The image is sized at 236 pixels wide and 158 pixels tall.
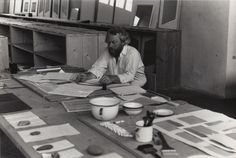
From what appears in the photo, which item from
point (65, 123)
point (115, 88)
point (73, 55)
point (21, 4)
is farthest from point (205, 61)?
point (21, 4)

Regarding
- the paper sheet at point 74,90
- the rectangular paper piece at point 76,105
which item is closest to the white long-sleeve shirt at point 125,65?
the paper sheet at point 74,90

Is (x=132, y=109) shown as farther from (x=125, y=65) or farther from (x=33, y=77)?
(x=125, y=65)

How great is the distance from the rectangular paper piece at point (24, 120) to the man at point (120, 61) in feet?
3.54

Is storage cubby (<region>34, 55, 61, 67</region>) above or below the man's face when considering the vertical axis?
below

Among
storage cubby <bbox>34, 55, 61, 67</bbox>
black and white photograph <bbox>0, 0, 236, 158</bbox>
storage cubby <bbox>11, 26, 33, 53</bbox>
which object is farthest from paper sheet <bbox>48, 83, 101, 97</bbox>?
storage cubby <bbox>11, 26, 33, 53</bbox>

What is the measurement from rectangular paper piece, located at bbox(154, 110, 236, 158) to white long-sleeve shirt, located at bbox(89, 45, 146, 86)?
4.40 feet

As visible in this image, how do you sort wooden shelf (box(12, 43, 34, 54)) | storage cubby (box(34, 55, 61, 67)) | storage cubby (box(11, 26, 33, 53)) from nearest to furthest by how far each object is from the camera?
storage cubby (box(34, 55, 61, 67)) → wooden shelf (box(12, 43, 34, 54)) → storage cubby (box(11, 26, 33, 53))

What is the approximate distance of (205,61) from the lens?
198 inches

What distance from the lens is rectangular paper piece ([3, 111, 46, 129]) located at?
1679mm

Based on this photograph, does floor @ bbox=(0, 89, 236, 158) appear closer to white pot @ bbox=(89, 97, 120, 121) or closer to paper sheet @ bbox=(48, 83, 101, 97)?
paper sheet @ bbox=(48, 83, 101, 97)

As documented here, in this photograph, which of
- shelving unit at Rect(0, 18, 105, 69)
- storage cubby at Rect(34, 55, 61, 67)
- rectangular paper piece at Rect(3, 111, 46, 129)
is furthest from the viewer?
storage cubby at Rect(34, 55, 61, 67)

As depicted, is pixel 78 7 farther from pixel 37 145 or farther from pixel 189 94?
pixel 37 145

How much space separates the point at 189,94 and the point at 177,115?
11.2ft

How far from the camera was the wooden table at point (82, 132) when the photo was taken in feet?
4.54
